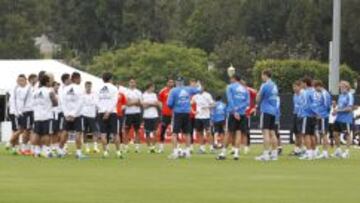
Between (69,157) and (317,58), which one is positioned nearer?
(69,157)

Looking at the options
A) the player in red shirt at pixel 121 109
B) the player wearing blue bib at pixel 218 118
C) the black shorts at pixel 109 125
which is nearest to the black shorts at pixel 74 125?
the black shorts at pixel 109 125

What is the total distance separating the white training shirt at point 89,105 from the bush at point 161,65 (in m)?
42.9

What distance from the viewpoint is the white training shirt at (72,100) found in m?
29.6

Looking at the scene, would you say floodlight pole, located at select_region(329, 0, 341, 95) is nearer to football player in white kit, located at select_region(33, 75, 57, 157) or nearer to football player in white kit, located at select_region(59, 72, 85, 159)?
football player in white kit, located at select_region(59, 72, 85, 159)

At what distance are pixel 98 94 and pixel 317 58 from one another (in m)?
60.8

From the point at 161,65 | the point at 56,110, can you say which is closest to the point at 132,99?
the point at 56,110

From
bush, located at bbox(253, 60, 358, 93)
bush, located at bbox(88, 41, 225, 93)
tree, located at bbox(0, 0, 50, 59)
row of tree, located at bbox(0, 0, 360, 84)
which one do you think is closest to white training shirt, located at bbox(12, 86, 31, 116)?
bush, located at bbox(253, 60, 358, 93)

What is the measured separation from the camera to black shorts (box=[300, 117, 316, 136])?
30.4 meters

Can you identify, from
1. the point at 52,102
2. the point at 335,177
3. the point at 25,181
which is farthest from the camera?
the point at 52,102

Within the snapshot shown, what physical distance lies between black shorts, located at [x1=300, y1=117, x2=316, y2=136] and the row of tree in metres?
53.4

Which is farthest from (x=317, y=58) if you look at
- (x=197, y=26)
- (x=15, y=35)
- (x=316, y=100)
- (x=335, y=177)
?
(x=335, y=177)

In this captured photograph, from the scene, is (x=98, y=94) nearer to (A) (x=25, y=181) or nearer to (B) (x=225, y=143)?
(B) (x=225, y=143)

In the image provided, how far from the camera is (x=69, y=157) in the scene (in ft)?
97.8

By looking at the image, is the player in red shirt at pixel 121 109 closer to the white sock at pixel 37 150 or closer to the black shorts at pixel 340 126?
the white sock at pixel 37 150
